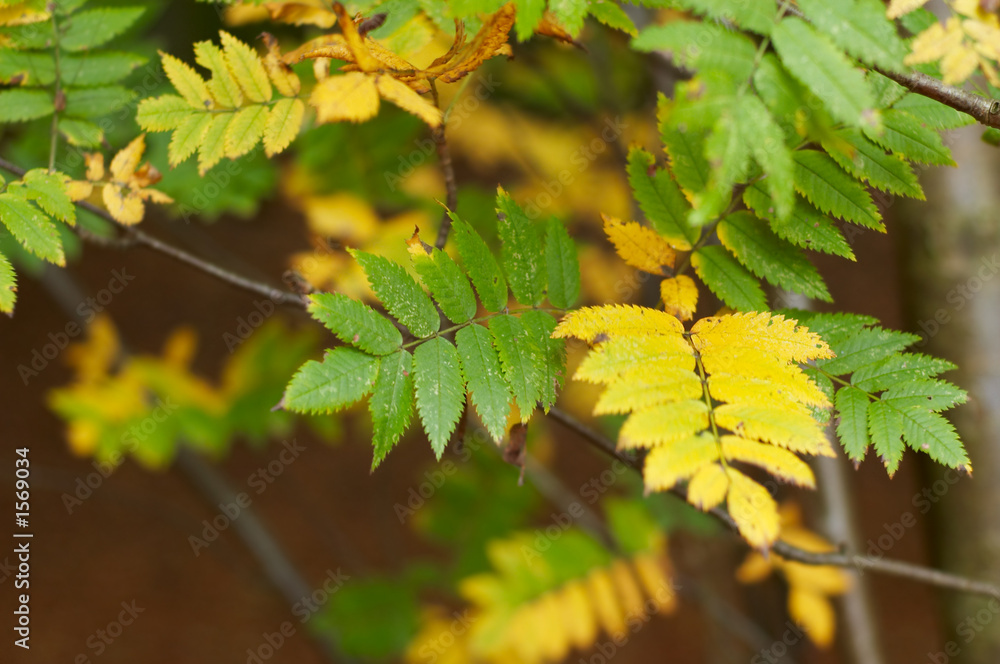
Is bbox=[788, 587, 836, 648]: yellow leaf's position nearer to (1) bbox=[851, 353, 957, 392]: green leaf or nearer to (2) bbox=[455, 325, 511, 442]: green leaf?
(1) bbox=[851, 353, 957, 392]: green leaf

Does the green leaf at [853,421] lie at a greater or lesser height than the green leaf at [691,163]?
lesser

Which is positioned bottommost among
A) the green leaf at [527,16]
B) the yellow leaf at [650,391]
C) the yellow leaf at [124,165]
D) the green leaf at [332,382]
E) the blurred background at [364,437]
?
the blurred background at [364,437]

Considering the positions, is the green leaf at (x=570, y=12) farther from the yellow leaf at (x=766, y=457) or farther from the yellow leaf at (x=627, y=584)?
the yellow leaf at (x=627, y=584)

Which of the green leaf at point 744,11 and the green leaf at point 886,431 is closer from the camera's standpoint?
the green leaf at point 744,11

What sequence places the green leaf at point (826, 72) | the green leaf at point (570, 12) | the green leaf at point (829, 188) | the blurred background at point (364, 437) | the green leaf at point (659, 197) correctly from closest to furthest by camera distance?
the green leaf at point (826, 72) → the green leaf at point (570, 12) → the green leaf at point (829, 188) → the green leaf at point (659, 197) → the blurred background at point (364, 437)

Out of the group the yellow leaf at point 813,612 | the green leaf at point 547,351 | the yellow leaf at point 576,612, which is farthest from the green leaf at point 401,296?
the yellow leaf at point 813,612

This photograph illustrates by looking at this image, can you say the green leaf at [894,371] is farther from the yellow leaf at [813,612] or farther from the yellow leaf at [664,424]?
the yellow leaf at [813,612]

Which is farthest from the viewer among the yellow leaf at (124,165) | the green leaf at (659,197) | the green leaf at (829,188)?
the yellow leaf at (124,165)

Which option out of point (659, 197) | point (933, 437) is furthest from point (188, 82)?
point (933, 437)
